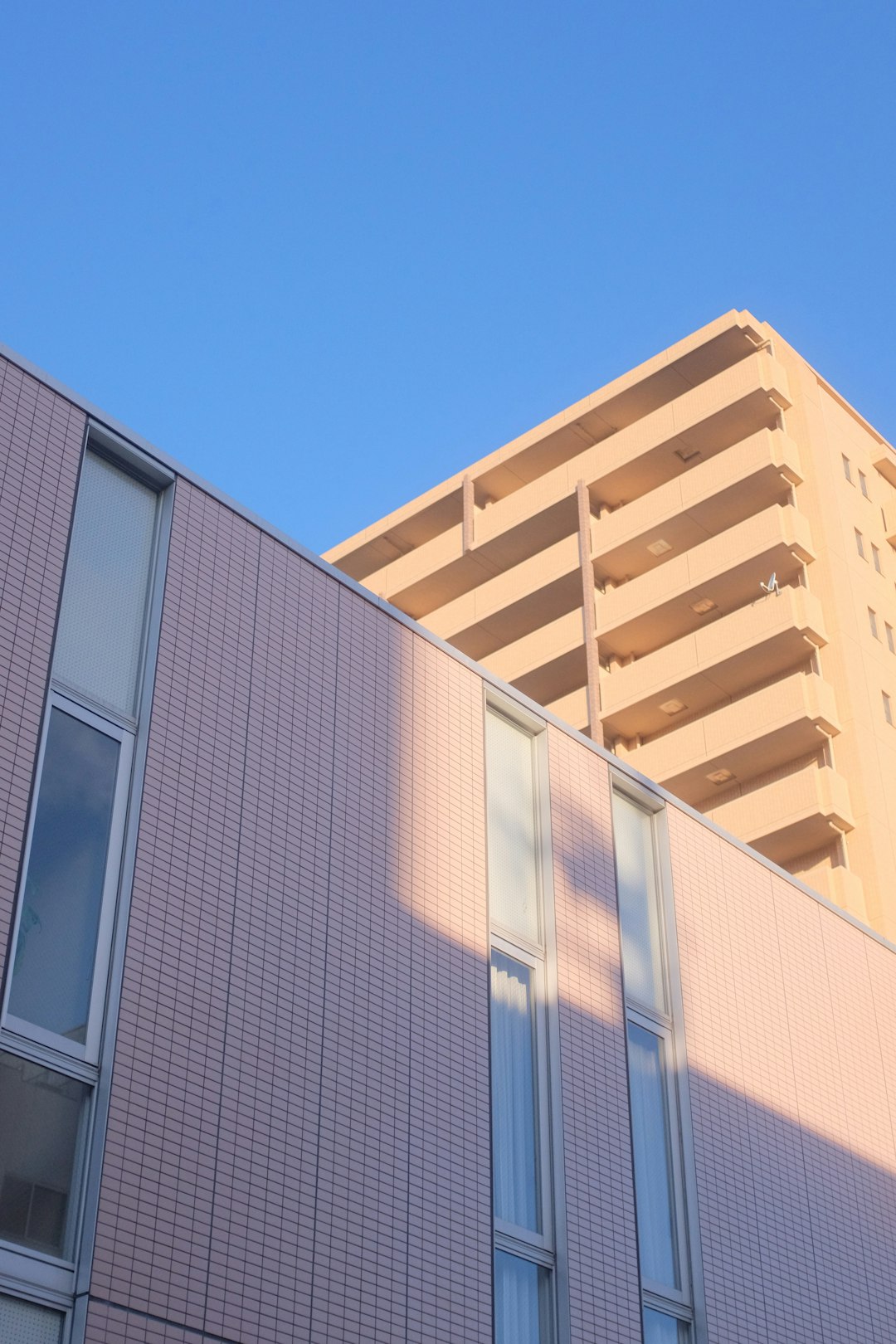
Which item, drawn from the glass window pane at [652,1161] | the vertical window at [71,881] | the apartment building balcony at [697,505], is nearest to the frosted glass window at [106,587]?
the vertical window at [71,881]

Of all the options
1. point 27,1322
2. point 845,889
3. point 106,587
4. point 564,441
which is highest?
point 564,441

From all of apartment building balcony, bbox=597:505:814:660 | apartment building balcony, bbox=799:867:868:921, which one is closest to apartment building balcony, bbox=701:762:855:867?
apartment building balcony, bbox=799:867:868:921

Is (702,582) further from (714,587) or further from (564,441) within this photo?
(564,441)

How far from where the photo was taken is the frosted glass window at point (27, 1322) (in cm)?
940

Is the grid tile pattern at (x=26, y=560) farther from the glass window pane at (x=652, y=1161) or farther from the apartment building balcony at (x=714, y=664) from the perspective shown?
the apartment building balcony at (x=714, y=664)

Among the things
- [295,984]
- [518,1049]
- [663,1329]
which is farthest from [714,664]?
[295,984]

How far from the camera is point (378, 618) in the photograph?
47.8ft

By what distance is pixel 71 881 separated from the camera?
11.1 metres

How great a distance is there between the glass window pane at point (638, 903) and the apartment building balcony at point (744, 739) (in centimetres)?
→ 2251

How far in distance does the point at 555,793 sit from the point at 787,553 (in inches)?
1079

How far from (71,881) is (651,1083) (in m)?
6.29

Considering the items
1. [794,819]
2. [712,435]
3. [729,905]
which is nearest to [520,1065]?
[729,905]

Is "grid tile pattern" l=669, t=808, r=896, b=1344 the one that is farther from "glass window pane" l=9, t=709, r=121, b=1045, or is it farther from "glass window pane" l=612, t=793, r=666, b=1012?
"glass window pane" l=9, t=709, r=121, b=1045

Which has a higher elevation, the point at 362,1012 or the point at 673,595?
the point at 673,595
